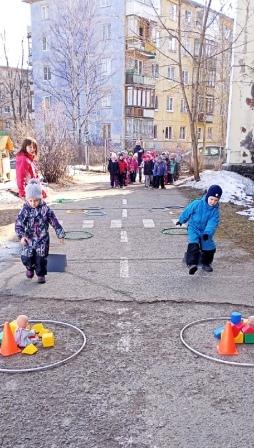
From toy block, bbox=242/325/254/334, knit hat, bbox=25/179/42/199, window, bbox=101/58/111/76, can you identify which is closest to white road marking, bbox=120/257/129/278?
knit hat, bbox=25/179/42/199

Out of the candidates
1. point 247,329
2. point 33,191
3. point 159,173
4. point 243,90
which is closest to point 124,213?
point 33,191

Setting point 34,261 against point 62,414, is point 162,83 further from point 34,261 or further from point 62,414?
point 62,414

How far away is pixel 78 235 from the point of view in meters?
8.48

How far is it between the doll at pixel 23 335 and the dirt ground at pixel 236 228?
438 cm

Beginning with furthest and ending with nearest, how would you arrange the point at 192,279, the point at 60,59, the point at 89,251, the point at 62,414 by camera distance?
the point at 60,59 → the point at 89,251 → the point at 192,279 → the point at 62,414

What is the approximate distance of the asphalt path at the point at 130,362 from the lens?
268 centimetres

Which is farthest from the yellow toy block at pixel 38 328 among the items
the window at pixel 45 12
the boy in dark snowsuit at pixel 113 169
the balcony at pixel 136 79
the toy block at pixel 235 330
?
the window at pixel 45 12

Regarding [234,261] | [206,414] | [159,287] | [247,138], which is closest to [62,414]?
[206,414]

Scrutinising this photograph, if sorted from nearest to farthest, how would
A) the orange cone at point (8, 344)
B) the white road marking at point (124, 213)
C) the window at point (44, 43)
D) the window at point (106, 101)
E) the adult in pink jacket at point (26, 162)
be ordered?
the orange cone at point (8, 344), the adult in pink jacket at point (26, 162), the white road marking at point (124, 213), the window at point (106, 101), the window at point (44, 43)

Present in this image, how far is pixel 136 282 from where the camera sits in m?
5.58

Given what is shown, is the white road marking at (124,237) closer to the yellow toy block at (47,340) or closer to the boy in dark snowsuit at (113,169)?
the yellow toy block at (47,340)

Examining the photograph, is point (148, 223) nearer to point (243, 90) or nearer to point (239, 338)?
point (239, 338)

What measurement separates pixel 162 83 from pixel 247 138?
30.4 m

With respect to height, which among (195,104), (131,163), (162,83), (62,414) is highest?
(162,83)
